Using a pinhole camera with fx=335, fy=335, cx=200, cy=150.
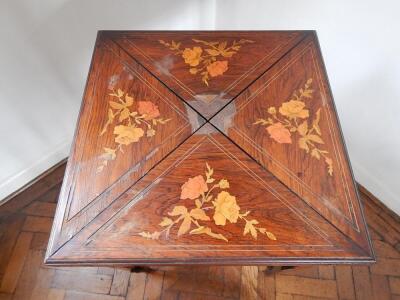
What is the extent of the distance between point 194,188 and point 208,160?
8 cm

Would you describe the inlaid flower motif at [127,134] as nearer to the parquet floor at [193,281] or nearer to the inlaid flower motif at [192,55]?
the inlaid flower motif at [192,55]

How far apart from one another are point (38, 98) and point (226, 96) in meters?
0.77

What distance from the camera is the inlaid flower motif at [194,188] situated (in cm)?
78

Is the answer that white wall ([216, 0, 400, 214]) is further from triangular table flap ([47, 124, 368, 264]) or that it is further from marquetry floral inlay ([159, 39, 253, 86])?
triangular table flap ([47, 124, 368, 264])

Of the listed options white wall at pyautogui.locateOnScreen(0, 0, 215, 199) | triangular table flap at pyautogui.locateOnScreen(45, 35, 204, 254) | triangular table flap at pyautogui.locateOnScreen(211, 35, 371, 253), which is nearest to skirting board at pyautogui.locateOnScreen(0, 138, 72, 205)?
white wall at pyautogui.locateOnScreen(0, 0, 215, 199)

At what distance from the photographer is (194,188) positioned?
785 millimetres

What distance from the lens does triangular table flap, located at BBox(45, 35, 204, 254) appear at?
0.78m

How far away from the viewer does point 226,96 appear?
0.92 m

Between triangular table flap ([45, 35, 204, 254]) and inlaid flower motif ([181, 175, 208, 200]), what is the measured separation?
101mm

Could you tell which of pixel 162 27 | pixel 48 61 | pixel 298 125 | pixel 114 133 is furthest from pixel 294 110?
pixel 48 61

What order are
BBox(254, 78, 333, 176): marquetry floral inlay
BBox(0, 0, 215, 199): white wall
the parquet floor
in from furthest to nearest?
the parquet floor → BBox(0, 0, 215, 199): white wall → BBox(254, 78, 333, 176): marquetry floral inlay

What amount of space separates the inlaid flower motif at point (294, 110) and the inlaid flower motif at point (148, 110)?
1.10ft

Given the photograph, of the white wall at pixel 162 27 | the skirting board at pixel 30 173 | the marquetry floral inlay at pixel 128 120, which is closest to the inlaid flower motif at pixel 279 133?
the marquetry floral inlay at pixel 128 120

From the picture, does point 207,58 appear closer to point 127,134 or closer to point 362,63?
point 127,134
